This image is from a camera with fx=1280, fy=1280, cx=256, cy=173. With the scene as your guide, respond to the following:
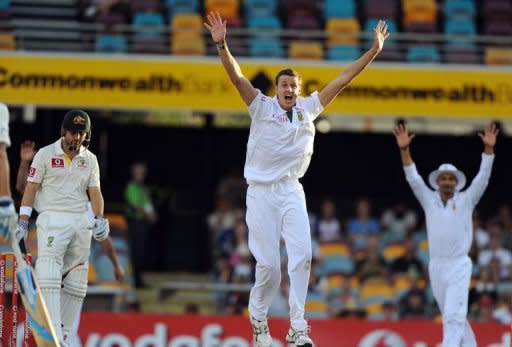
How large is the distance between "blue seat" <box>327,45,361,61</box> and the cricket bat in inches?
422

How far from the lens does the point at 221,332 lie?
15500 mm

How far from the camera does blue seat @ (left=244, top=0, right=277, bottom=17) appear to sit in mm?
21266

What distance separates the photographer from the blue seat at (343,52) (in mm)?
20016

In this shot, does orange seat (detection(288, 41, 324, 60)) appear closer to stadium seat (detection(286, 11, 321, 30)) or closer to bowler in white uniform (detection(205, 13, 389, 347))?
stadium seat (detection(286, 11, 321, 30))

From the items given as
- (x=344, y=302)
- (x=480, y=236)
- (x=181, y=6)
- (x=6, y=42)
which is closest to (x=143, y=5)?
(x=181, y=6)

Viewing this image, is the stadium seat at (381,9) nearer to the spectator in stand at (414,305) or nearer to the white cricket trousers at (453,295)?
the spectator in stand at (414,305)

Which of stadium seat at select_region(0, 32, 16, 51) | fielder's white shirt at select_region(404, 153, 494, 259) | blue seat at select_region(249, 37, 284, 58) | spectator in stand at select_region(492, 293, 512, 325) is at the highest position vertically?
blue seat at select_region(249, 37, 284, 58)

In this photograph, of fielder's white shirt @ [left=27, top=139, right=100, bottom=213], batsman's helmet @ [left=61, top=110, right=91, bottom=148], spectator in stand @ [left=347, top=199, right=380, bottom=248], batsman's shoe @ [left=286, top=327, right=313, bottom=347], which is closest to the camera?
batsman's shoe @ [left=286, top=327, right=313, bottom=347]

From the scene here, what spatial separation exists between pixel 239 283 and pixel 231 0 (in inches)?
205

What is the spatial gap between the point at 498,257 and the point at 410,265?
1.31m

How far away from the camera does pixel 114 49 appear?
1947cm

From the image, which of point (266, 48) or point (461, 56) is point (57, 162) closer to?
point (266, 48)

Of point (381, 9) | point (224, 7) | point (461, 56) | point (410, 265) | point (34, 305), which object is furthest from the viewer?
point (381, 9)

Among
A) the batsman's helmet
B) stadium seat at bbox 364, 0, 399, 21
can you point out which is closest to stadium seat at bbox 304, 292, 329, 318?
stadium seat at bbox 364, 0, 399, 21
